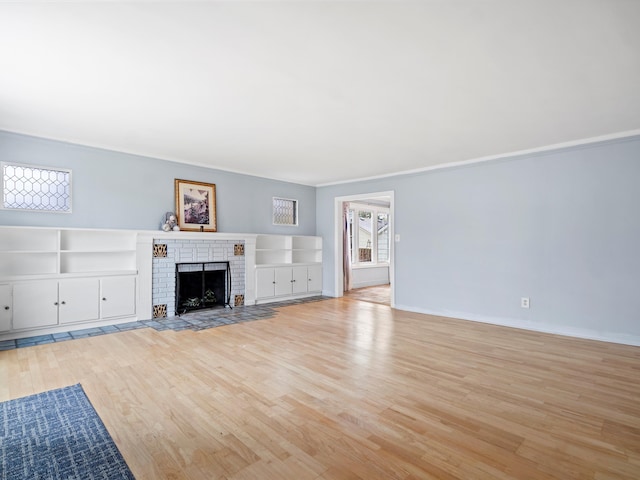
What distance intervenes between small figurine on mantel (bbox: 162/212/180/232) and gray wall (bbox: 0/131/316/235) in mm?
87

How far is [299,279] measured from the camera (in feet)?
22.9

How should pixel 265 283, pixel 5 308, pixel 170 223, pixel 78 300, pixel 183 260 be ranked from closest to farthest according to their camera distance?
pixel 5 308, pixel 78 300, pixel 170 223, pixel 183 260, pixel 265 283

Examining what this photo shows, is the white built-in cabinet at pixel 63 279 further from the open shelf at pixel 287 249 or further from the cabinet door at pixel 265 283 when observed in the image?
the open shelf at pixel 287 249

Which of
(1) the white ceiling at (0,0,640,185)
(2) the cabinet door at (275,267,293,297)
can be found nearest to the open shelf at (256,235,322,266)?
(2) the cabinet door at (275,267,293,297)

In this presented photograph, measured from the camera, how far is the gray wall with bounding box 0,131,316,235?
4191 millimetres

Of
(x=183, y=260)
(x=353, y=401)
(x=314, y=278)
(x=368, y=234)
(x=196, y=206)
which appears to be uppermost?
(x=196, y=206)

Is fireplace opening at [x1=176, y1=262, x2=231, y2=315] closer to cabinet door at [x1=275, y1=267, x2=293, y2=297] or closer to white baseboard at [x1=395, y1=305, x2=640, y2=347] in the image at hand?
cabinet door at [x1=275, y1=267, x2=293, y2=297]

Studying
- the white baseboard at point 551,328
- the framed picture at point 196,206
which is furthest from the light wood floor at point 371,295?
the framed picture at point 196,206

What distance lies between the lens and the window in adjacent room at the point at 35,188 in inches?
160

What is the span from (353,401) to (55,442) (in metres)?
1.83

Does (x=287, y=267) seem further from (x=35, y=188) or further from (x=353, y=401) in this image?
(x=353, y=401)

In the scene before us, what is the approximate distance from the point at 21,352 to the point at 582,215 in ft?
21.8

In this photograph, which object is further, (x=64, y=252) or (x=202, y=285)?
(x=202, y=285)

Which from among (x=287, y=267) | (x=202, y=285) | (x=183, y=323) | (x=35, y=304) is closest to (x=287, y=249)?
(x=287, y=267)
